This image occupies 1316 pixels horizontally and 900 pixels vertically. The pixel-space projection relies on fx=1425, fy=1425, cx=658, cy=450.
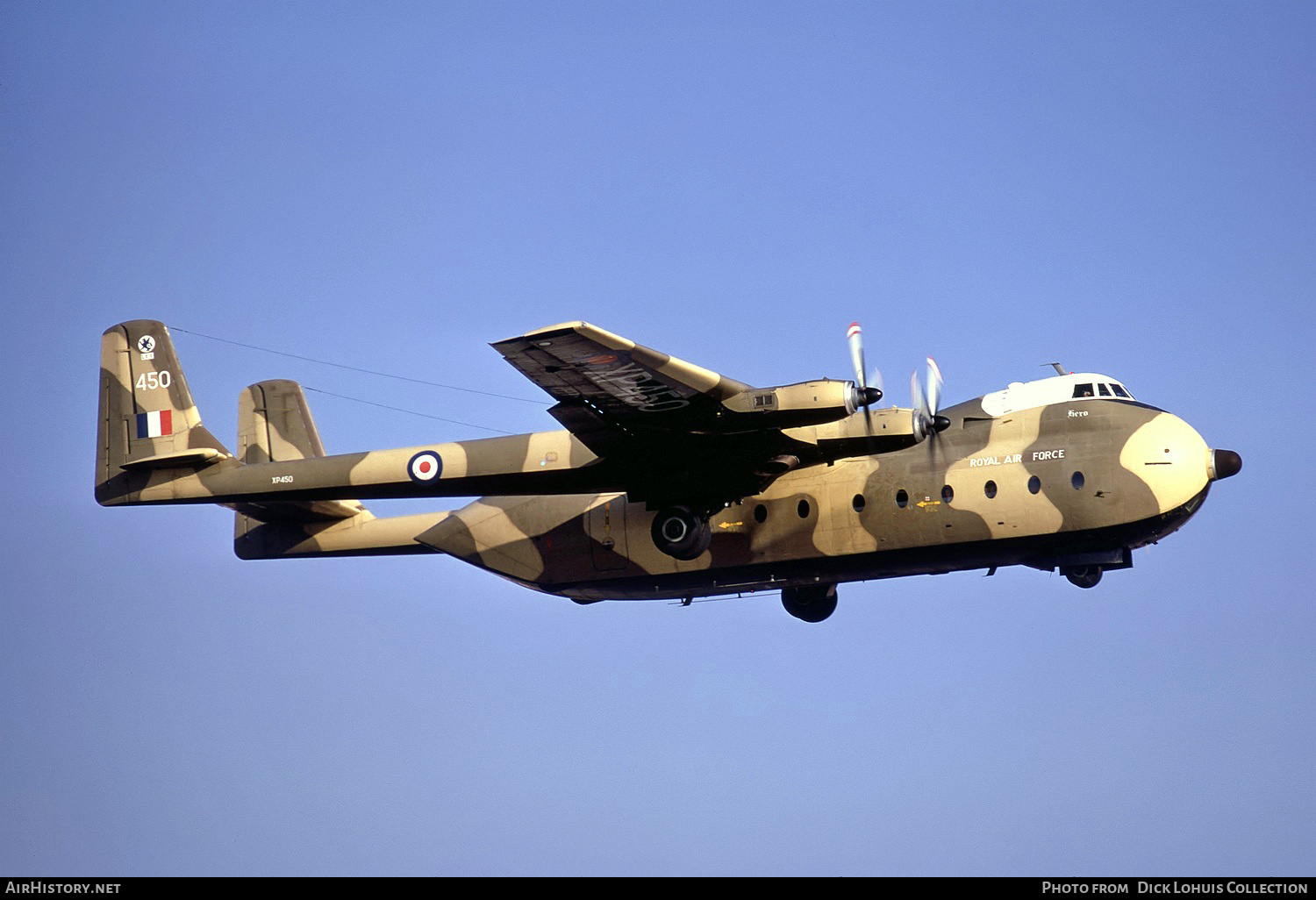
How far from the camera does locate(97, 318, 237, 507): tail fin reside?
26891 mm

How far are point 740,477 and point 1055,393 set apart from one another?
18.5 ft

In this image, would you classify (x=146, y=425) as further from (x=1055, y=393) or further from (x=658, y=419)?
(x=1055, y=393)

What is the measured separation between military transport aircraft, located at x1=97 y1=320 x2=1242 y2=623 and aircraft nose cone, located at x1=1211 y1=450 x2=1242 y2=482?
0.10ft

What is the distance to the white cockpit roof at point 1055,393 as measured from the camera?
2459cm

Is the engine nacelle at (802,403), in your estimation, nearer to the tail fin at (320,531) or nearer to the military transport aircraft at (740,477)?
the military transport aircraft at (740,477)

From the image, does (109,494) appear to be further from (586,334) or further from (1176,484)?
(1176,484)

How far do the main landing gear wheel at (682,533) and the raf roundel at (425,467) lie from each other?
4.01m

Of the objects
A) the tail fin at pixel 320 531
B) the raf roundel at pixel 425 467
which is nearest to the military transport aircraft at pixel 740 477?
the raf roundel at pixel 425 467

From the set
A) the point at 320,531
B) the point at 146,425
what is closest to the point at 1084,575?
the point at 320,531

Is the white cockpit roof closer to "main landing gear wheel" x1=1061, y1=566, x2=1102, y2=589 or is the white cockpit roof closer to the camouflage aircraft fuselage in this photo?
the camouflage aircraft fuselage

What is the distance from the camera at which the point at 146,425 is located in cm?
2805

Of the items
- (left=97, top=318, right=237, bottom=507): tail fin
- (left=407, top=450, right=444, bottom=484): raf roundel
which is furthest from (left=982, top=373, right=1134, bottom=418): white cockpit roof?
(left=97, top=318, right=237, bottom=507): tail fin

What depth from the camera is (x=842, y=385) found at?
21.6 metres

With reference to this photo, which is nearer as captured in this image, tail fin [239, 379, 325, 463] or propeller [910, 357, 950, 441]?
propeller [910, 357, 950, 441]
